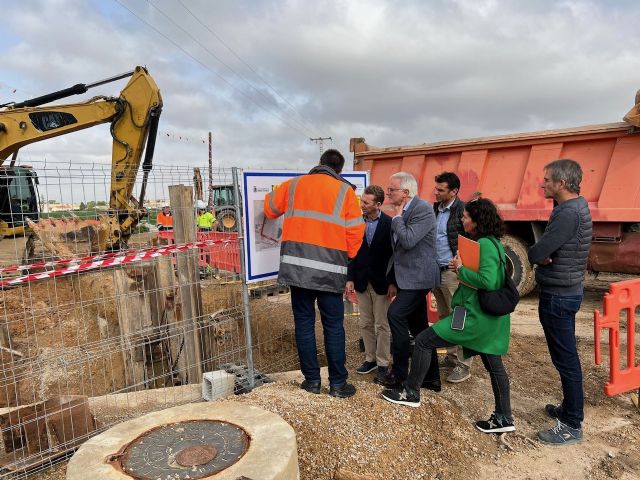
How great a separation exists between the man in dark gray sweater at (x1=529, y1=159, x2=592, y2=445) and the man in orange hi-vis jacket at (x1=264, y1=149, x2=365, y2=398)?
133cm

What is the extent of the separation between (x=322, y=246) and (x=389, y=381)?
4.53ft

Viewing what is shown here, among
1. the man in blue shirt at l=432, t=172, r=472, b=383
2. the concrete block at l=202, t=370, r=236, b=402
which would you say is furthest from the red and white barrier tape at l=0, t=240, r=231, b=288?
the man in blue shirt at l=432, t=172, r=472, b=383

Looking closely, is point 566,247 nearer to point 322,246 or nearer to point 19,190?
point 322,246

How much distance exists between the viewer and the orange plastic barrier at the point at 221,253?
4.27 metres

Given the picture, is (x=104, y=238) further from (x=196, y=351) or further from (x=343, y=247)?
(x=343, y=247)

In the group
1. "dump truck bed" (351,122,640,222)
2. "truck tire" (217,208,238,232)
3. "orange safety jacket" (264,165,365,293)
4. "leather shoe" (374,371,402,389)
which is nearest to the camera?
"orange safety jacket" (264,165,365,293)

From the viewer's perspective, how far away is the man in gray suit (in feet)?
11.6

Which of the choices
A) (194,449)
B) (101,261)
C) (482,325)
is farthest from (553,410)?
(101,261)

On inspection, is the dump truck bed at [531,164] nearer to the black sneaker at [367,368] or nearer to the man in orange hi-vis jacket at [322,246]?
the black sneaker at [367,368]

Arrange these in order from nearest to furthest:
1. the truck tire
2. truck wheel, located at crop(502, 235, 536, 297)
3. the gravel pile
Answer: the gravel pile → the truck tire → truck wheel, located at crop(502, 235, 536, 297)

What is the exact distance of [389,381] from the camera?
3.95m

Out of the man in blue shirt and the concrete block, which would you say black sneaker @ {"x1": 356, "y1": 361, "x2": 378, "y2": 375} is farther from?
the concrete block

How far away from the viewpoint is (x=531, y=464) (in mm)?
3121

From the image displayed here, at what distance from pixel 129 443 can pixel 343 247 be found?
6.24ft
